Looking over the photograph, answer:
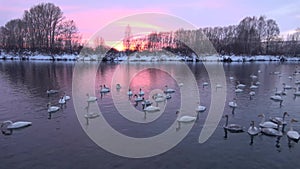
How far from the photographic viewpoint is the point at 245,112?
16.0m

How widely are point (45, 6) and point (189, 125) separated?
99.1 m

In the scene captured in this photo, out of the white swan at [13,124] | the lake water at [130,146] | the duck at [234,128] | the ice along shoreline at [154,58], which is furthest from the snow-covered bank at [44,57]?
the duck at [234,128]

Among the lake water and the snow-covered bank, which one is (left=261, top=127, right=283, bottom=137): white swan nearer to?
the lake water

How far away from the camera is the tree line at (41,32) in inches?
3676

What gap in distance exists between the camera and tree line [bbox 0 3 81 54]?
9338cm

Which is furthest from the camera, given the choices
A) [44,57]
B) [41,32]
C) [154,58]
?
[41,32]

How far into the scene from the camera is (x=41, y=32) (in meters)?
96.4

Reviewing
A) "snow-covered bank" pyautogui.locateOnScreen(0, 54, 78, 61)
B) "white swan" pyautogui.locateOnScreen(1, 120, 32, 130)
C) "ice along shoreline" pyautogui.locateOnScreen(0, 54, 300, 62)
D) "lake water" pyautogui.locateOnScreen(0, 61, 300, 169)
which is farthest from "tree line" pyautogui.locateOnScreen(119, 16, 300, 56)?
"white swan" pyautogui.locateOnScreen(1, 120, 32, 130)

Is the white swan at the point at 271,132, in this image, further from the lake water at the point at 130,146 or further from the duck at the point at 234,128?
the duck at the point at 234,128

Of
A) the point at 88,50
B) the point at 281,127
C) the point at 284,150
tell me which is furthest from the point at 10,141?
the point at 88,50

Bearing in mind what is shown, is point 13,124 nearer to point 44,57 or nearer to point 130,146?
point 130,146

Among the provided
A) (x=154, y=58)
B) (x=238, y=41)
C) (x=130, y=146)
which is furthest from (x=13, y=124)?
(x=238, y=41)

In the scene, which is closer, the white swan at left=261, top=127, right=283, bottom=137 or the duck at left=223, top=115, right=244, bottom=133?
the white swan at left=261, top=127, right=283, bottom=137

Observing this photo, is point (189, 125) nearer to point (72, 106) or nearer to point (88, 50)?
point (72, 106)
